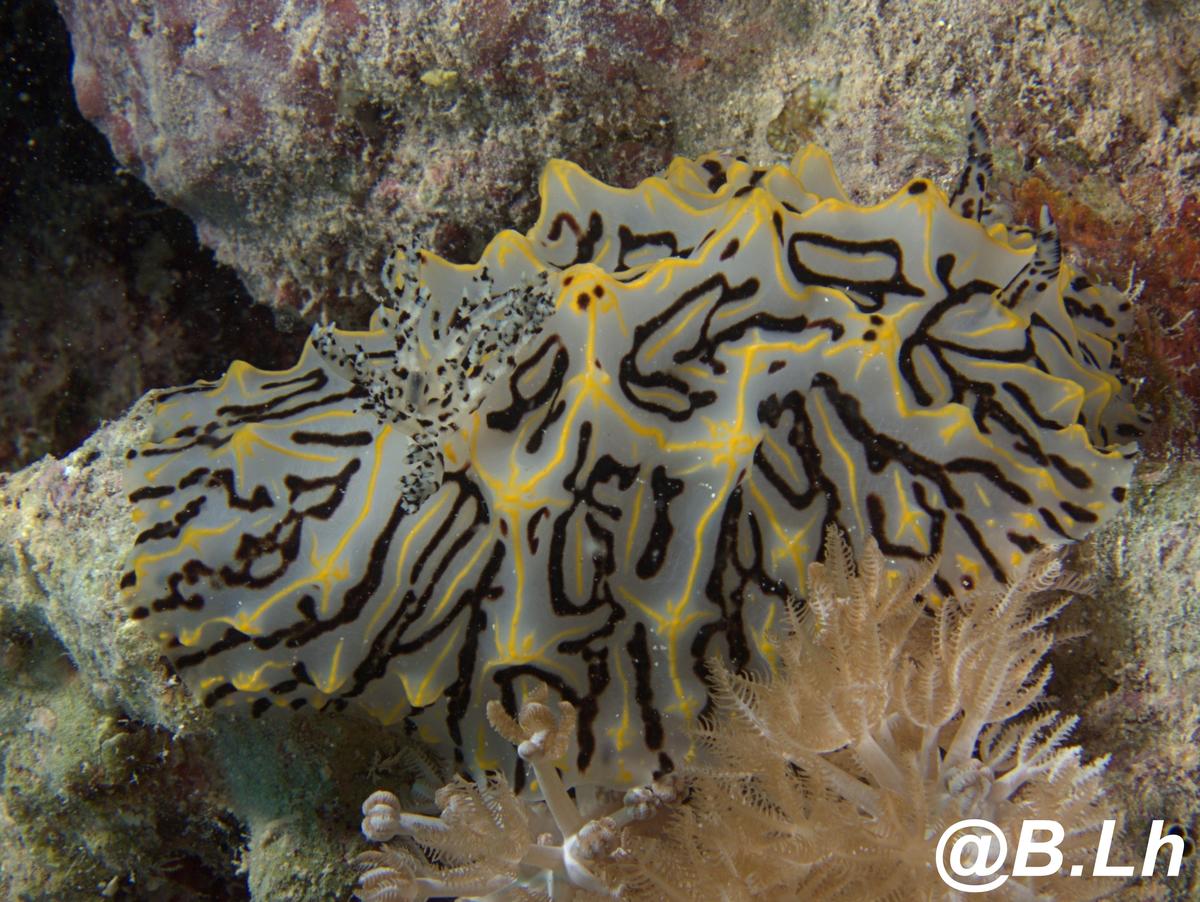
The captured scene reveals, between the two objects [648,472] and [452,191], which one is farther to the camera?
[452,191]

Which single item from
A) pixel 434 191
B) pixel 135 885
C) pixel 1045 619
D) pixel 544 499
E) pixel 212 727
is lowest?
pixel 135 885

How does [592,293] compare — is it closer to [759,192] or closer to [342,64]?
[759,192]

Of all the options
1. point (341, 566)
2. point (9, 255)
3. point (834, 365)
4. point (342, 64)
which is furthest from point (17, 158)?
point (834, 365)

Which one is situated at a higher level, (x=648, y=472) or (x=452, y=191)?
(x=452, y=191)
